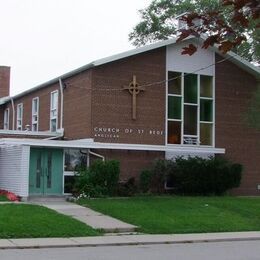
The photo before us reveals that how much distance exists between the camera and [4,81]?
4475 cm

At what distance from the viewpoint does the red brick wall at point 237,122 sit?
29.5 m

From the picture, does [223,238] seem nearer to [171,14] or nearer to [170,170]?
[170,170]

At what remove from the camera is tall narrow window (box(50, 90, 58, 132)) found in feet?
101

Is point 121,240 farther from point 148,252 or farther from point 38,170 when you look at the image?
point 38,170

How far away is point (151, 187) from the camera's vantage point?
27.0 metres

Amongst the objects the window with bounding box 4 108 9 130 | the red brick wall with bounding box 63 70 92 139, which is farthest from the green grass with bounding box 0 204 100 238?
the window with bounding box 4 108 9 130

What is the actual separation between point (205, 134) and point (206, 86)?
2.44 m

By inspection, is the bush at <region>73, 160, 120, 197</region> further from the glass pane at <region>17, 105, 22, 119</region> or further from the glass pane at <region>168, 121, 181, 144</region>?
the glass pane at <region>17, 105, 22, 119</region>

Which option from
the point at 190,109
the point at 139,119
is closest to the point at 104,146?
the point at 139,119

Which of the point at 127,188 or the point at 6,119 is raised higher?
the point at 6,119

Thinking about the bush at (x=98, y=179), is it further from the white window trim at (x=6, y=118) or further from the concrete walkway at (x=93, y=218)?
the white window trim at (x=6, y=118)

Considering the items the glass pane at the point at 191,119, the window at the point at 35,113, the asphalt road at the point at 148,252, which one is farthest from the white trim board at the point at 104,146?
the asphalt road at the point at 148,252

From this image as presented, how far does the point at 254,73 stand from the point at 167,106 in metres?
5.21

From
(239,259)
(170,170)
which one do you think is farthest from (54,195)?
(239,259)
